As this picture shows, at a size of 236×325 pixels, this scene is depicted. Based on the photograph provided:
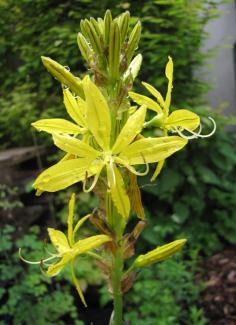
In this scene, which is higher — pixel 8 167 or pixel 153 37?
pixel 153 37

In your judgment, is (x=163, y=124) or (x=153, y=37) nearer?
(x=163, y=124)

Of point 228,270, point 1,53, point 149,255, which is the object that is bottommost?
point 228,270

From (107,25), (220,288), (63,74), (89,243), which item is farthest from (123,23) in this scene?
(220,288)

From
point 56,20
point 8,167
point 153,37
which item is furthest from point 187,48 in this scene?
point 8,167

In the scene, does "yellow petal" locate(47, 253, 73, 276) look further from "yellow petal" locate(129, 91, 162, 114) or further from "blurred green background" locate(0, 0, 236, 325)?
"blurred green background" locate(0, 0, 236, 325)

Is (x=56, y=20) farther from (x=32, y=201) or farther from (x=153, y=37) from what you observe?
(x=32, y=201)

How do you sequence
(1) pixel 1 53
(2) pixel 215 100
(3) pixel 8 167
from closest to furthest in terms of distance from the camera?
1. (3) pixel 8 167
2. (1) pixel 1 53
3. (2) pixel 215 100

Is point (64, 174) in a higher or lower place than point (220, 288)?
higher

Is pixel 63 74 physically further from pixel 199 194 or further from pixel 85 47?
pixel 199 194
